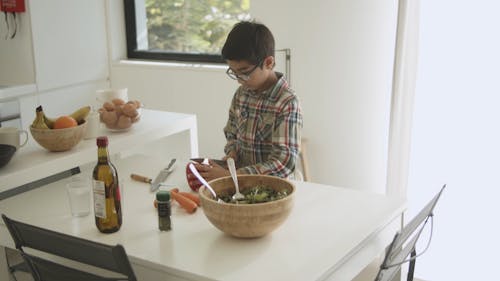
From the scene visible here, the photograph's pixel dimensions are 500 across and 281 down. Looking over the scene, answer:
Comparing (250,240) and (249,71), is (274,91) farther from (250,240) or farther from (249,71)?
(250,240)

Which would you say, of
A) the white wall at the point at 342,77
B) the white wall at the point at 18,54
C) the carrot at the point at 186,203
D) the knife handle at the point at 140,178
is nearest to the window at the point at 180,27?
the white wall at the point at 342,77

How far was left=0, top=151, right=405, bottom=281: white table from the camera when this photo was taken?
142 centimetres

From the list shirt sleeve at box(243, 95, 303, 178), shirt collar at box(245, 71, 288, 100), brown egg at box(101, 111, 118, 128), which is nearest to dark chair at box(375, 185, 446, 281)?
shirt sleeve at box(243, 95, 303, 178)

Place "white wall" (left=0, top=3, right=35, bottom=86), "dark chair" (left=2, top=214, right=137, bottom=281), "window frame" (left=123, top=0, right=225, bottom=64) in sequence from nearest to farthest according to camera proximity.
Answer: "dark chair" (left=2, top=214, right=137, bottom=281), "white wall" (left=0, top=3, right=35, bottom=86), "window frame" (left=123, top=0, right=225, bottom=64)

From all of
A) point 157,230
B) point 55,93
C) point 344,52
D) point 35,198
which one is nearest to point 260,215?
point 157,230

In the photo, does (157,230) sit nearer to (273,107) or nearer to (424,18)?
(273,107)

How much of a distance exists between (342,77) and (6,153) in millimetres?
1799

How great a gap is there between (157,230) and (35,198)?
1.79 feet

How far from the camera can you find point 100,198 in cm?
159

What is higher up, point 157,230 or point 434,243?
point 157,230

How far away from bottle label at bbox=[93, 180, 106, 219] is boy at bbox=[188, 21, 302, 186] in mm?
377

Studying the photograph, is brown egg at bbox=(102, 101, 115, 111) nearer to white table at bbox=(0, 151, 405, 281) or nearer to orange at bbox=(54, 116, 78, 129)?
orange at bbox=(54, 116, 78, 129)

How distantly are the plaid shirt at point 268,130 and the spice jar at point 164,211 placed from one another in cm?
38

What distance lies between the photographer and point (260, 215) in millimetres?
1487
